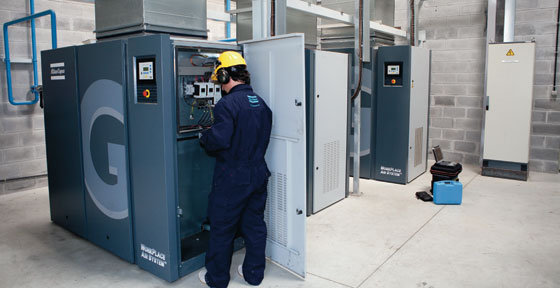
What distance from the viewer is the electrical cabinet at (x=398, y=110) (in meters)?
5.02

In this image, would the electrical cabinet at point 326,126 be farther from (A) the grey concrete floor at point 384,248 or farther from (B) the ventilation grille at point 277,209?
(B) the ventilation grille at point 277,209

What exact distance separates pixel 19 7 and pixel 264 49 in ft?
11.1

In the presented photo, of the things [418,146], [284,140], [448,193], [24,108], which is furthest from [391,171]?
[24,108]

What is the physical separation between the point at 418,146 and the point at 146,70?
3.82 m

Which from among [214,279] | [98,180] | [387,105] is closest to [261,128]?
[214,279]

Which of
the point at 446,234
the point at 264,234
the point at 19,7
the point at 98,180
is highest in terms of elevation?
the point at 19,7

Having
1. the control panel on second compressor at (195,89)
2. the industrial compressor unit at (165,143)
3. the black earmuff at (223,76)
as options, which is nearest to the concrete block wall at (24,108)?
the industrial compressor unit at (165,143)

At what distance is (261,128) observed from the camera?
8.62 ft

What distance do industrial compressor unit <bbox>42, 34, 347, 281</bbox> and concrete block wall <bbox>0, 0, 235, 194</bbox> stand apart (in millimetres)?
1767

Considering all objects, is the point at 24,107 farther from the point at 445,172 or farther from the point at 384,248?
the point at 445,172

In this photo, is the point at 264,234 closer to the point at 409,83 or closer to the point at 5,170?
the point at 409,83

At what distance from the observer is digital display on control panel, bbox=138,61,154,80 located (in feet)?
8.62

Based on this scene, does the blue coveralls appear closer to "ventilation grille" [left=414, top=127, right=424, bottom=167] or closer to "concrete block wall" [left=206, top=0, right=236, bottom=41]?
"ventilation grille" [left=414, top=127, right=424, bottom=167]

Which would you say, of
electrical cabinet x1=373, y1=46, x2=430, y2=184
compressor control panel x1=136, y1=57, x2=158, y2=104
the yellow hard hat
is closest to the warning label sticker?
electrical cabinet x1=373, y1=46, x2=430, y2=184
